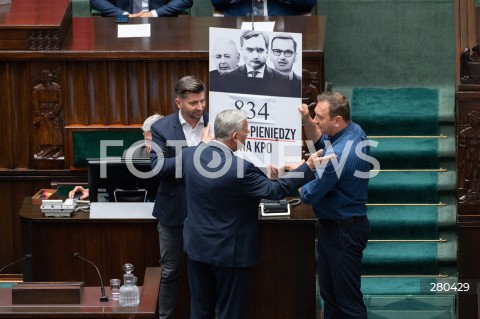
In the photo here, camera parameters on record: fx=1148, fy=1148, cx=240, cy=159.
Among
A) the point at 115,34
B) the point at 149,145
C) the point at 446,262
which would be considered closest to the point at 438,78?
the point at 446,262

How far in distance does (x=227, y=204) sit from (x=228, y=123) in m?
0.49

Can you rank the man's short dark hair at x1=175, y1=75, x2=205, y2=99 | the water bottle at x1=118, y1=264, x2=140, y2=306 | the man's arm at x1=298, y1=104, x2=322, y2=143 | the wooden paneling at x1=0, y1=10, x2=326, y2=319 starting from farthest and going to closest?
the wooden paneling at x1=0, y1=10, x2=326, y2=319, the man's short dark hair at x1=175, y1=75, x2=205, y2=99, the man's arm at x1=298, y1=104, x2=322, y2=143, the water bottle at x1=118, y1=264, x2=140, y2=306

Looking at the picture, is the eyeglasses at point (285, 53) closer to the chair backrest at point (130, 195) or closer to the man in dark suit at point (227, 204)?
the man in dark suit at point (227, 204)

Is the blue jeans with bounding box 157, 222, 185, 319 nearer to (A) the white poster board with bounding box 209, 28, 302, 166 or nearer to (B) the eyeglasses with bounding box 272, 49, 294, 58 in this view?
(A) the white poster board with bounding box 209, 28, 302, 166

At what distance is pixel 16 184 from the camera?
9219 millimetres

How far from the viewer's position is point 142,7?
9.96 metres

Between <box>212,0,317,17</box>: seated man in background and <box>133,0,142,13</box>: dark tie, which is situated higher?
<box>133,0,142,13</box>: dark tie

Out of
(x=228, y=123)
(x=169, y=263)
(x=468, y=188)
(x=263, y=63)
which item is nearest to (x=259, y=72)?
(x=263, y=63)

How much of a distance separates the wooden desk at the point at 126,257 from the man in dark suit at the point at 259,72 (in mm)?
910

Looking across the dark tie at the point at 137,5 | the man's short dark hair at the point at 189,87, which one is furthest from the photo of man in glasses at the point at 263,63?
the dark tie at the point at 137,5

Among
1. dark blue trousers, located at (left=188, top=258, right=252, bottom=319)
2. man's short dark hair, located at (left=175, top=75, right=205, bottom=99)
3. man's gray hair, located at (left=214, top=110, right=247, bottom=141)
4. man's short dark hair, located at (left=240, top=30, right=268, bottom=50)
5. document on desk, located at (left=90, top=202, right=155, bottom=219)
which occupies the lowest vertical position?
dark blue trousers, located at (left=188, top=258, right=252, bottom=319)

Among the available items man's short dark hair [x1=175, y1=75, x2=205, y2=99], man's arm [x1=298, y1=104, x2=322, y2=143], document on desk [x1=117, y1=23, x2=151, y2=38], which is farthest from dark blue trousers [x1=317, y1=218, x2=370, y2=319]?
document on desk [x1=117, y1=23, x2=151, y2=38]

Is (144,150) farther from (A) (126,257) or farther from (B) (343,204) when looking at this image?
(B) (343,204)

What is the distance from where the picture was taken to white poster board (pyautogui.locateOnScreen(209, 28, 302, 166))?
730 centimetres
